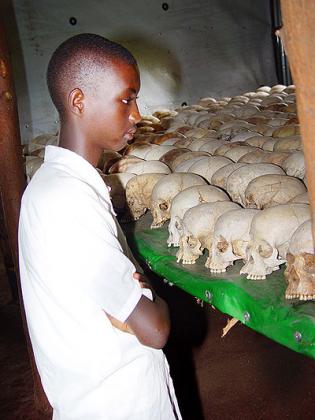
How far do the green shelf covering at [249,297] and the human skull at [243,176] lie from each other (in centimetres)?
49

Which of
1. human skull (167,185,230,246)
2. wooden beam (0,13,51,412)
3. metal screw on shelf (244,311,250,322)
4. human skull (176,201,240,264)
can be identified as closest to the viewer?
metal screw on shelf (244,311,250,322)

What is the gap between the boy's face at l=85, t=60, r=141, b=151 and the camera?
51.6 inches

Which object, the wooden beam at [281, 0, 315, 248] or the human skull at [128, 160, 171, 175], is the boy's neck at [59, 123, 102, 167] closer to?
the wooden beam at [281, 0, 315, 248]

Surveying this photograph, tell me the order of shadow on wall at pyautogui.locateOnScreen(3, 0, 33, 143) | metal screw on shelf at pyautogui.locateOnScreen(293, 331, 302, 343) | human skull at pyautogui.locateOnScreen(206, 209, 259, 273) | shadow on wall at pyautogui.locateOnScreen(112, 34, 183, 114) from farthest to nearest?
shadow on wall at pyautogui.locateOnScreen(112, 34, 183, 114) → shadow on wall at pyautogui.locateOnScreen(3, 0, 33, 143) → human skull at pyautogui.locateOnScreen(206, 209, 259, 273) → metal screw on shelf at pyautogui.locateOnScreen(293, 331, 302, 343)

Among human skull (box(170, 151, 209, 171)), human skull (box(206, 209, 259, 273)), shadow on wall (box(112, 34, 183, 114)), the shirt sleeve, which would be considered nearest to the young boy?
the shirt sleeve

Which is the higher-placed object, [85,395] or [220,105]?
[85,395]

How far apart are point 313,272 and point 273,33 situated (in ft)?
24.2

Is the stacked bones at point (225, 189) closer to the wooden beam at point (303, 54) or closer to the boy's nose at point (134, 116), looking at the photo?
the boy's nose at point (134, 116)

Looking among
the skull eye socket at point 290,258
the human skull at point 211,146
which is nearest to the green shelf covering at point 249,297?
the skull eye socket at point 290,258

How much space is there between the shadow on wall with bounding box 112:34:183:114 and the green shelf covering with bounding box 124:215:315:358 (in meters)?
5.06

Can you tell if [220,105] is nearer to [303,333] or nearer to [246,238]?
[246,238]

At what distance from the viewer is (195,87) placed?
7.84 metres

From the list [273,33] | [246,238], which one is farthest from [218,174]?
[273,33]

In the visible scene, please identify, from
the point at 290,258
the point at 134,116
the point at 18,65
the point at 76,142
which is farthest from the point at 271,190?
the point at 18,65
